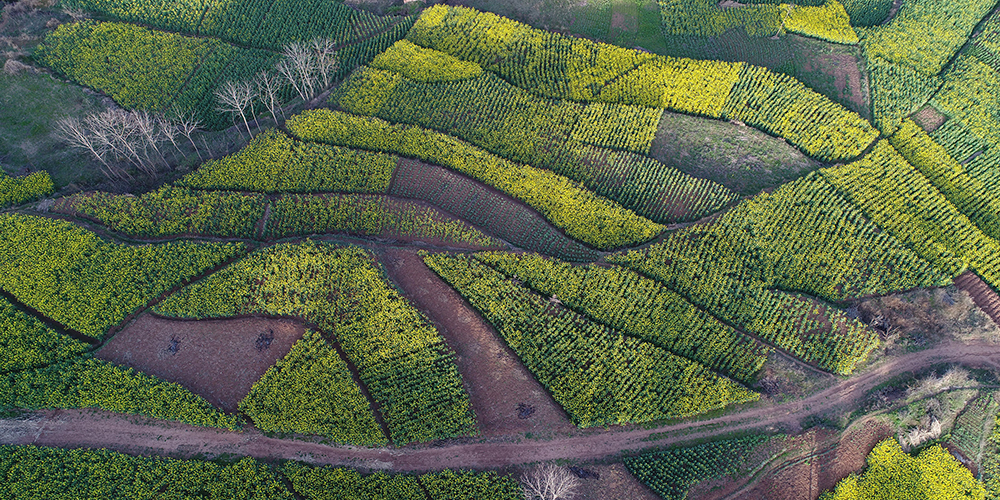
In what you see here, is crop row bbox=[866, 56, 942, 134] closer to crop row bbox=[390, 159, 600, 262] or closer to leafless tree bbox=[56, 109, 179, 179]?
crop row bbox=[390, 159, 600, 262]

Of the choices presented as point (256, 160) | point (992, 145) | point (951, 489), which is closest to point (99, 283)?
point (256, 160)

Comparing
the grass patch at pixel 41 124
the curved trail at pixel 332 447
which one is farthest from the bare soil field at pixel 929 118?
the grass patch at pixel 41 124

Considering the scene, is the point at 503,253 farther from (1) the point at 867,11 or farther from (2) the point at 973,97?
(1) the point at 867,11

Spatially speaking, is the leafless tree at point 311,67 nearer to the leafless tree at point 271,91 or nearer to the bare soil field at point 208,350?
the leafless tree at point 271,91

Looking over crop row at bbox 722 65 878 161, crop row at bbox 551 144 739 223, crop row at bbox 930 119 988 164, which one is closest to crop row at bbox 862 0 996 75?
crop row at bbox 930 119 988 164

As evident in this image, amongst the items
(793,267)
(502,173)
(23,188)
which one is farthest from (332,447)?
(793,267)

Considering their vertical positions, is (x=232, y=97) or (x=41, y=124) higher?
(x=232, y=97)
